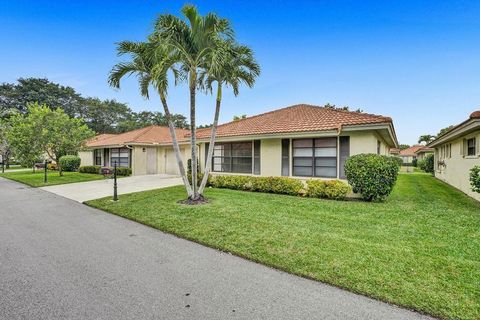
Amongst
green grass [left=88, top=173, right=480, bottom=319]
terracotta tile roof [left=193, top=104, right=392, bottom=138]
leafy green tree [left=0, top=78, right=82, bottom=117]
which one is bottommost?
green grass [left=88, top=173, right=480, bottom=319]

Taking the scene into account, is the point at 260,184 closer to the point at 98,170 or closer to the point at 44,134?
the point at 44,134

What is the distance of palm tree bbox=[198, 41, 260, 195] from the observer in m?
7.39

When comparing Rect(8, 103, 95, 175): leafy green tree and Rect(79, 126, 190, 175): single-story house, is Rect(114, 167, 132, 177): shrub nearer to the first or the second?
Rect(79, 126, 190, 175): single-story house

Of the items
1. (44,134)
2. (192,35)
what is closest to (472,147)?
(192,35)

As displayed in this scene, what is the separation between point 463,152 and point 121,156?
2308cm

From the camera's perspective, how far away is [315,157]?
10312 millimetres

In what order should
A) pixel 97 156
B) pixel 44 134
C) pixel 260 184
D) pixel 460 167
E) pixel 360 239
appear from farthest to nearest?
pixel 97 156 → pixel 44 134 → pixel 460 167 → pixel 260 184 → pixel 360 239

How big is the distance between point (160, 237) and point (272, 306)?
329 cm

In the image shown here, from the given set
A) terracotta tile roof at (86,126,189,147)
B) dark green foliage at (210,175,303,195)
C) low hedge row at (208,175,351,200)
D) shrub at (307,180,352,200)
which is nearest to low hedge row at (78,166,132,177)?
terracotta tile roof at (86,126,189,147)

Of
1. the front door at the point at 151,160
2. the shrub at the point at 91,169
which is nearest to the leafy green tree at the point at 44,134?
the shrub at the point at 91,169

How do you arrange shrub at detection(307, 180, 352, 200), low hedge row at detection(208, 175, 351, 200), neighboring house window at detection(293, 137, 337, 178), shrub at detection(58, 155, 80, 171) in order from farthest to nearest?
shrub at detection(58, 155, 80, 171) → neighboring house window at detection(293, 137, 337, 178) → low hedge row at detection(208, 175, 351, 200) → shrub at detection(307, 180, 352, 200)

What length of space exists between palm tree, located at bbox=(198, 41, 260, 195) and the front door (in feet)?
45.3

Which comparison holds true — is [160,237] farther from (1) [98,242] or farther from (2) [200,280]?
(2) [200,280]

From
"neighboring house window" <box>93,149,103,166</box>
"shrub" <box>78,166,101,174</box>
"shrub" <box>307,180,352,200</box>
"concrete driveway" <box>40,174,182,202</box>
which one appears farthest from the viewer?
"neighboring house window" <box>93,149,103,166</box>
